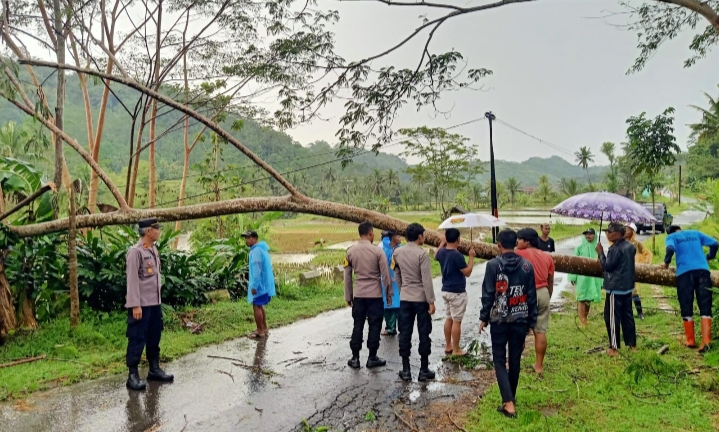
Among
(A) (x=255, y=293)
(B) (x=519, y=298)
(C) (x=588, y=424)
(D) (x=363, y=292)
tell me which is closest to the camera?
(C) (x=588, y=424)

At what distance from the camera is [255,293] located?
7566 millimetres

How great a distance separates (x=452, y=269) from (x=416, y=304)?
745 millimetres

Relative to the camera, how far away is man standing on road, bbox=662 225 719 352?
6.32 metres

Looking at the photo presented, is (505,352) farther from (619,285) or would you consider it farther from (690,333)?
(690,333)

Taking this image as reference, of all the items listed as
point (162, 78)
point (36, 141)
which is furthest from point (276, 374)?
point (162, 78)

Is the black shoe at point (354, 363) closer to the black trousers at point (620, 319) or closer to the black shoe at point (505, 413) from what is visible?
the black shoe at point (505, 413)

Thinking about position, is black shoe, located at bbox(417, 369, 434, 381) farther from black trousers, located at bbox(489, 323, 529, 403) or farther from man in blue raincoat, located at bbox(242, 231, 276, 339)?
man in blue raincoat, located at bbox(242, 231, 276, 339)

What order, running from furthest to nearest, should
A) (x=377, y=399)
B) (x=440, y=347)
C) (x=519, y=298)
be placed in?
(x=440, y=347) < (x=377, y=399) < (x=519, y=298)

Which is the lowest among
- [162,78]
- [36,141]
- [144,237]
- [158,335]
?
[158,335]

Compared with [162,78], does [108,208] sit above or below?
below

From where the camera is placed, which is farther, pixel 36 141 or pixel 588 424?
pixel 36 141

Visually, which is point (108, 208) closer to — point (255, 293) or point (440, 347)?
point (255, 293)

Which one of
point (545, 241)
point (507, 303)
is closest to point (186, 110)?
point (507, 303)

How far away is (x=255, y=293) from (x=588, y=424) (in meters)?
4.89
